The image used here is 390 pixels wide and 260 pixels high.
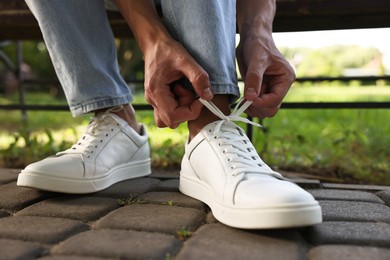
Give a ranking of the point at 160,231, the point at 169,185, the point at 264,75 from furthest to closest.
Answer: the point at 169,185, the point at 264,75, the point at 160,231

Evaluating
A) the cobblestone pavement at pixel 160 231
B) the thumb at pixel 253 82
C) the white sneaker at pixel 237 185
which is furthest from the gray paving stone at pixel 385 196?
the thumb at pixel 253 82

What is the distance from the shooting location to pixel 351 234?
97cm

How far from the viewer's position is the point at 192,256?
85 centimetres

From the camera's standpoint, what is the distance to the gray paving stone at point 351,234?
94 centimetres

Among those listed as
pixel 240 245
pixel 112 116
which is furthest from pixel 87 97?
pixel 240 245

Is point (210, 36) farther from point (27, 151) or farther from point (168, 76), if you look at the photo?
point (27, 151)

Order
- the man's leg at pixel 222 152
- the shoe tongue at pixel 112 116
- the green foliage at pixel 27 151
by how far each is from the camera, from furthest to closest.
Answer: the green foliage at pixel 27 151, the shoe tongue at pixel 112 116, the man's leg at pixel 222 152

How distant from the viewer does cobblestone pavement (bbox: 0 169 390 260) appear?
87 cm

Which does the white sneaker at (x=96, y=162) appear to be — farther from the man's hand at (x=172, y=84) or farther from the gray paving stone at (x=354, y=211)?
the gray paving stone at (x=354, y=211)

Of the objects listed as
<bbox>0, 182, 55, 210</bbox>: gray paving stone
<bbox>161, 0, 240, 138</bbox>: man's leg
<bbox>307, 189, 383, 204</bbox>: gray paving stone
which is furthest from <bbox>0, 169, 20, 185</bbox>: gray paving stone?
<bbox>307, 189, 383, 204</bbox>: gray paving stone

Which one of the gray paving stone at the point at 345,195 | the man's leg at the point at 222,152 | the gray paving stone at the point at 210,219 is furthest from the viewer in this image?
the gray paving stone at the point at 345,195

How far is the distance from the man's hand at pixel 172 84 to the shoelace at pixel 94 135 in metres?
0.27

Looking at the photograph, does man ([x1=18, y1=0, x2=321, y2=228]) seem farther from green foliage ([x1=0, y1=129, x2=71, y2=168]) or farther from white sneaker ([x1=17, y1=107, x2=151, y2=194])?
green foliage ([x1=0, y1=129, x2=71, y2=168])

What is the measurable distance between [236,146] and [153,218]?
28 centimetres
